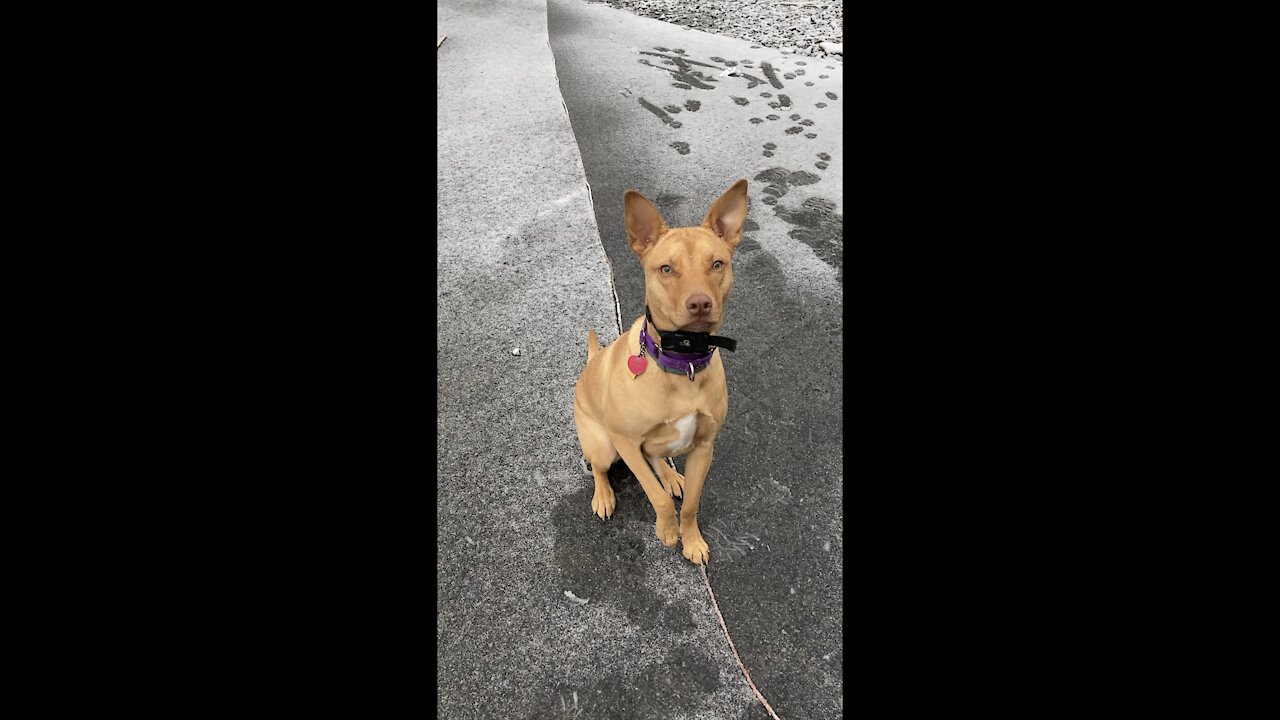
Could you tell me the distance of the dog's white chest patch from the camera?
2.29 m

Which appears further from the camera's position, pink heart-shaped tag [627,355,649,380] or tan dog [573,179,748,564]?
pink heart-shaped tag [627,355,649,380]

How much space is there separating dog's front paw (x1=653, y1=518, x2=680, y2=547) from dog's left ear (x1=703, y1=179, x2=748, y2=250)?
1220 mm

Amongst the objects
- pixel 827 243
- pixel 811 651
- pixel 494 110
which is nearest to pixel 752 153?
pixel 827 243

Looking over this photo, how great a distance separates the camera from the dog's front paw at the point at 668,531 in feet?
8.80

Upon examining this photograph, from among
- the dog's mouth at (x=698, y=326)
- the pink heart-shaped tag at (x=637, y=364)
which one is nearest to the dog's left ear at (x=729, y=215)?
the dog's mouth at (x=698, y=326)

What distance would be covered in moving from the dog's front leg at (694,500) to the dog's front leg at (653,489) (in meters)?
0.05

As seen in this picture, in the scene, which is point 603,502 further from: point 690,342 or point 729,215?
point 729,215

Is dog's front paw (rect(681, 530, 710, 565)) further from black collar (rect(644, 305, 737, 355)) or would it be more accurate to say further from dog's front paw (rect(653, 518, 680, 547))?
black collar (rect(644, 305, 737, 355))

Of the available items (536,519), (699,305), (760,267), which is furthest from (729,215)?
(760,267)

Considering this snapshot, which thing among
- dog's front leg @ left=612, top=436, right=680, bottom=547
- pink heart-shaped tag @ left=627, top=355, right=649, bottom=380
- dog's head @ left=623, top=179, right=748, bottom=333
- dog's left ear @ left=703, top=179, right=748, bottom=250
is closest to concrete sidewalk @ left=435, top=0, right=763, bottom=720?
dog's front leg @ left=612, top=436, right=680, bottom=547

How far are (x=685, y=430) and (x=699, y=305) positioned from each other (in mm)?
558

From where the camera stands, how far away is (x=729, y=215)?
230 cm

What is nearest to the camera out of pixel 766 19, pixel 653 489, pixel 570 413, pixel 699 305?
pixel 699 305

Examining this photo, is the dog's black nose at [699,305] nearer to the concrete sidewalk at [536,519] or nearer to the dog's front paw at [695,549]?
the dog's front paw at [695,549]
